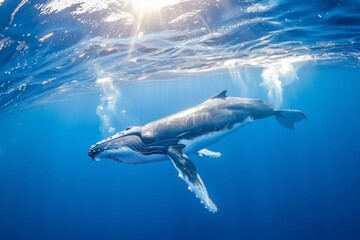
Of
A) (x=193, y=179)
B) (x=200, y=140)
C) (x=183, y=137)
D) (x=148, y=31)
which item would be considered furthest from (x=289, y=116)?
(x=148, y=31)

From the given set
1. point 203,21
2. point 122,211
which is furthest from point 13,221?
point 203,21

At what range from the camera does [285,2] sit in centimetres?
1042

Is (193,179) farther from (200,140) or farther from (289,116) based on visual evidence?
(289,116)

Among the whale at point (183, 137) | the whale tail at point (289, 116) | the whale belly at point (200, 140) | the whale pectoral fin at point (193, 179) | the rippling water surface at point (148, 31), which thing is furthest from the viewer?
the rippling water surface at point (148, 31)

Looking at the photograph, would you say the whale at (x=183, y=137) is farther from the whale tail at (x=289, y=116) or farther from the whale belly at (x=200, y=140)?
the whale tail at (x=289, y=116)

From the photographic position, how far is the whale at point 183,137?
602cm

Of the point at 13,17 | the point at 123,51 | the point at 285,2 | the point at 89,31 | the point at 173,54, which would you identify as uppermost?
the point at 13,17

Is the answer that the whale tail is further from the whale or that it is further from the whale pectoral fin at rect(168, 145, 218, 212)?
the whale pectoral fin at rect(168, 145, 218, 212)

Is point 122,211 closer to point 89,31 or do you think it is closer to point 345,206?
point 345,206

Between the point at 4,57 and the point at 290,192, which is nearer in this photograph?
the point at 4,57

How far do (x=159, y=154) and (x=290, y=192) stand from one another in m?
40.2

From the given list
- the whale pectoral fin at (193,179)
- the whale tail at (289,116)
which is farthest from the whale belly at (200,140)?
the whale tail at (289,116)

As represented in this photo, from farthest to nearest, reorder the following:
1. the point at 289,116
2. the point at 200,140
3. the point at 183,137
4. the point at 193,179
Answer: the point at 289,116, the point at 200,140, the point at 183,137, the point at 193,179

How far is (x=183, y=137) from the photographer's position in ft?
23.2
